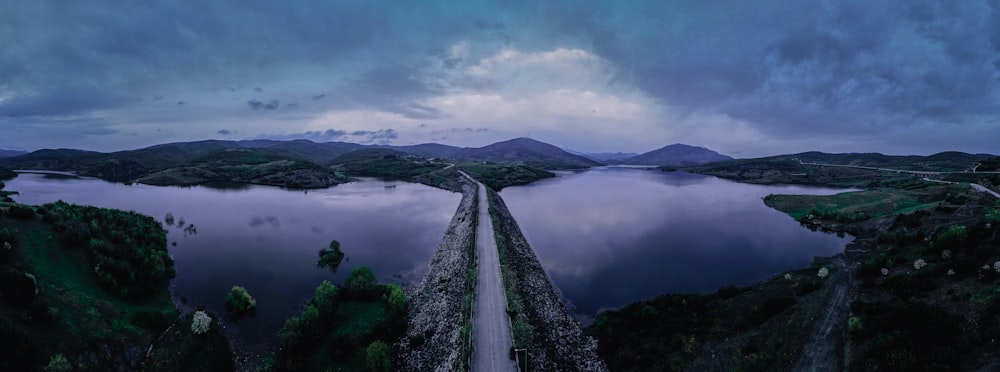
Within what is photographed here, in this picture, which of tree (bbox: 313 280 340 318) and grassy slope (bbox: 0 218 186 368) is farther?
tree (bbox: 313 280 340 318)

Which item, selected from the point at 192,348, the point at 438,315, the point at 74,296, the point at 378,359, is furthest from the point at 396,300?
the point at 74,296

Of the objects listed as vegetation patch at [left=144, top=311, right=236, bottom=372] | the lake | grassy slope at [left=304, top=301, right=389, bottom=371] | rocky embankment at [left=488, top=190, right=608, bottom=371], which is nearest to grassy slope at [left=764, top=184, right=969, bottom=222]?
the lake

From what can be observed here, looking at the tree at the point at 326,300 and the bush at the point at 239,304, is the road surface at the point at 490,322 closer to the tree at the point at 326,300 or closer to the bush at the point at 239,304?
the tree at the point at 326,300

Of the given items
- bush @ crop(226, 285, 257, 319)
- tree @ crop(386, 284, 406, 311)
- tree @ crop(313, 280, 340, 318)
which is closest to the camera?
tree @ crop(313, 280, 340, 318)

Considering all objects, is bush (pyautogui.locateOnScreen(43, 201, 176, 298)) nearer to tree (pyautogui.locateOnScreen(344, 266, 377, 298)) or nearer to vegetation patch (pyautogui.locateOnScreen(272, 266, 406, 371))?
vegetation patch (pyautogui.locateOnScreen(272, 266, 406, 371))

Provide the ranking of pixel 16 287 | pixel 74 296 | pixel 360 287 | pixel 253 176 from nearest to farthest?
pixel 16 287, pixel 74 296, pixel 360 287, pixel 253 176

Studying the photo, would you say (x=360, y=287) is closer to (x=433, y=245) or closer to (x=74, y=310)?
(x=74, y=310)

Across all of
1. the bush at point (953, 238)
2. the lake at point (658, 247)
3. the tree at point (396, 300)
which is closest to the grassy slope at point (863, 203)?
the lake at point (658, 247)
